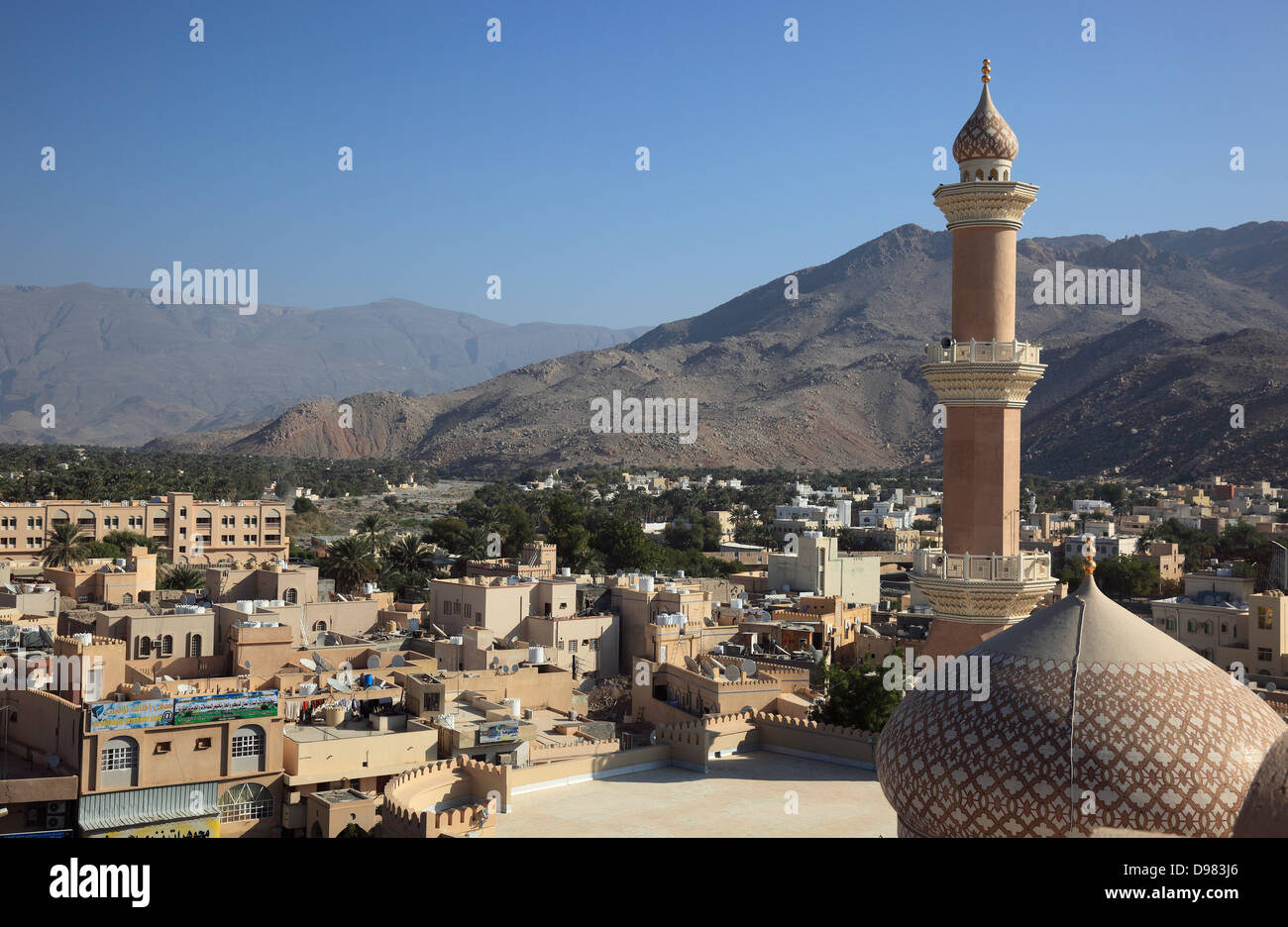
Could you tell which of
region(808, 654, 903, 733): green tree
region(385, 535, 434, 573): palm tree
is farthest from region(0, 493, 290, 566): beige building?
region(808, 654, 903, 733): green tree

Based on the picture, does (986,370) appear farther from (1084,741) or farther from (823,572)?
(823,572)

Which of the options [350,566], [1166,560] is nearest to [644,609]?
[350,566]

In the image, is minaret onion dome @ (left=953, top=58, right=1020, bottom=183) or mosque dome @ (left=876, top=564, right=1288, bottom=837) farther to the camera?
minaret onion dome @ (left=953, top=58, right=1020, bottom=183)

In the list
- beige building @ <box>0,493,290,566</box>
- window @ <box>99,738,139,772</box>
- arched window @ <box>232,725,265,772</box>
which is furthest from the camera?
beige building @ <box>0,493,290,566</box>

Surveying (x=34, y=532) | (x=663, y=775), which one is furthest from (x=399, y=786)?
(x=34, y=532)

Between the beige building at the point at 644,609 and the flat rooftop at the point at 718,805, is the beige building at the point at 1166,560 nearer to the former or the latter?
the beige building at the point at 644,609

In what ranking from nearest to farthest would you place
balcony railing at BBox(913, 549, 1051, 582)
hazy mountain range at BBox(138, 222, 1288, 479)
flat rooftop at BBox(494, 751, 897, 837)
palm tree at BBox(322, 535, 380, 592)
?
balcony railing at BBox(913, 549, 1051, 582) < flat rooftop at BBox(494, 751, 897, 837) < palm tree at BBox(322, 535, 380, 592) < hazy mountain range at BBox(138, 222, 1288, 479)

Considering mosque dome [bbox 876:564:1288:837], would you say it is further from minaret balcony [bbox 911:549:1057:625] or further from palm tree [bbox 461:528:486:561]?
palm tree [bbox 461:528:486:561]
